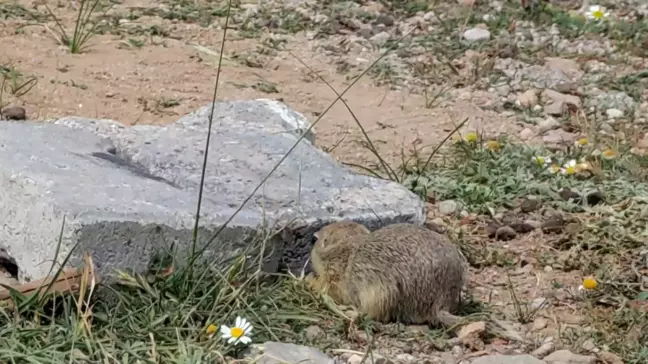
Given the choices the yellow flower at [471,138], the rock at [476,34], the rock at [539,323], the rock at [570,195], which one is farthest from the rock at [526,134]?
the rock at [539,323]

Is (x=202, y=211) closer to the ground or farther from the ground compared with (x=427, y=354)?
farther from the ground

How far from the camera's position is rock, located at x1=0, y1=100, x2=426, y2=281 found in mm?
3334

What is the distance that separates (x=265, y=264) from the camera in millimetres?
3578

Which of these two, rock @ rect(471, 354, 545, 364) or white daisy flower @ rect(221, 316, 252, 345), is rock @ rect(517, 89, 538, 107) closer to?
rock @ rect(471, 354, 545, 364)

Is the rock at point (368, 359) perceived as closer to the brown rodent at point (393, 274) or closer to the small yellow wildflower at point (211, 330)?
the brown rodent at point (393, 274)

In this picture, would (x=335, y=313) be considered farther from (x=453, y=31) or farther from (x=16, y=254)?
(x=453, y=31)

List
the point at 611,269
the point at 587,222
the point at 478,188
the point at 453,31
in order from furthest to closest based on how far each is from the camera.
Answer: the point at 453,31 < the point at 478,188 < the point at 587,222 < the point at 611,269

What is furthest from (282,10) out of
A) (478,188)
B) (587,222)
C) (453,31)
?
(587,222)

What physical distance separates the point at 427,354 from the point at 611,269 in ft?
3.33

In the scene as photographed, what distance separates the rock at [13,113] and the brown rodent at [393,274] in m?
2.01

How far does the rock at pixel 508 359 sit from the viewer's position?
3229 mm

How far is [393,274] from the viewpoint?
3.48m

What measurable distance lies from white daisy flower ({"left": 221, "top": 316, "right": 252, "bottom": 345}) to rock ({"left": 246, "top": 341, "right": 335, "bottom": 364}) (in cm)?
4

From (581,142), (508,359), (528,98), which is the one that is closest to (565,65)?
(528,98)
